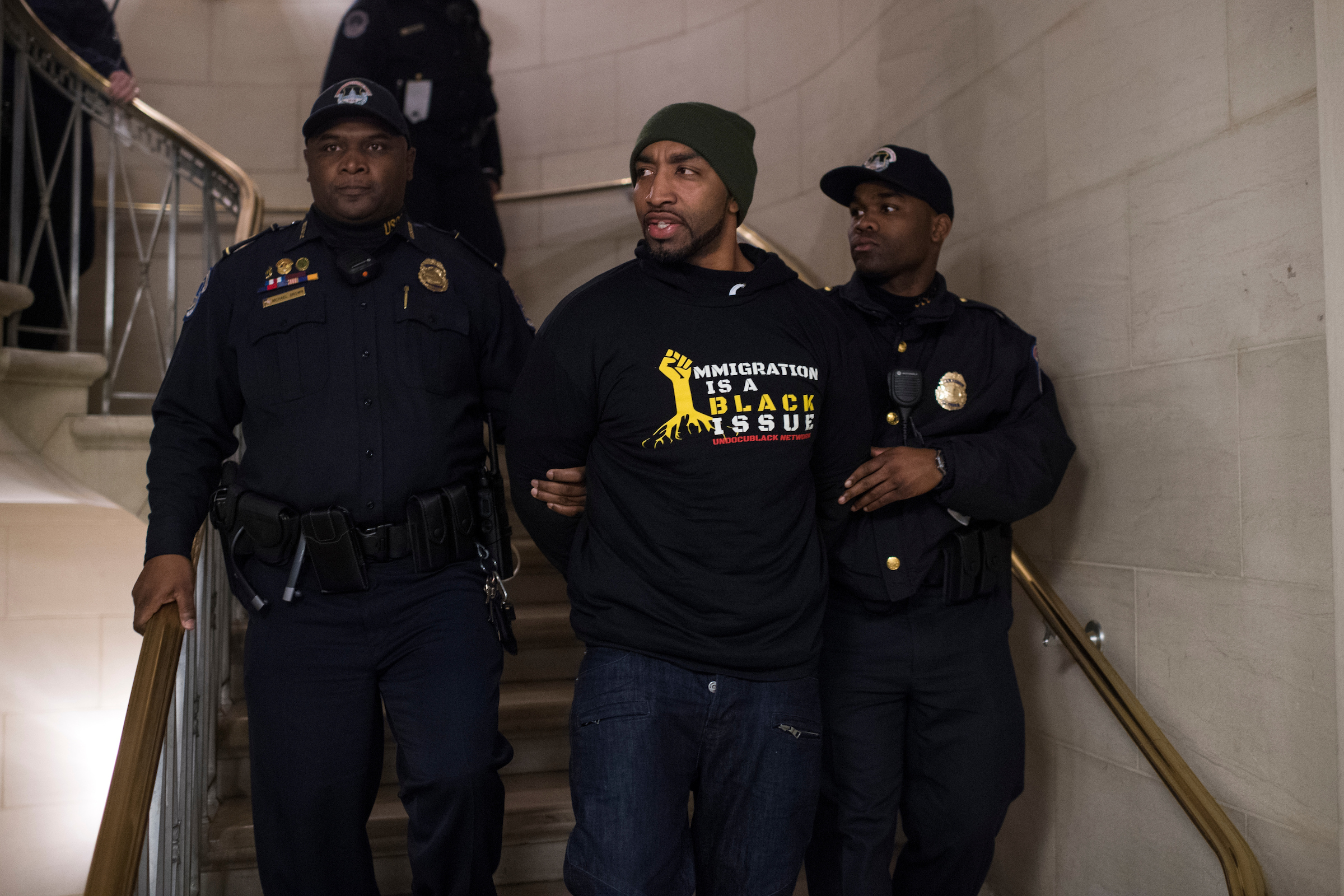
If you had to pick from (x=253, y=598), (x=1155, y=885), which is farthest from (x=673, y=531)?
(x=1155, y=885)

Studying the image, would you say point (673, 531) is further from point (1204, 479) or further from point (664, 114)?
point (1204, 479)

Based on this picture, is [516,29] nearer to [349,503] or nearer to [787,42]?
[787,42]

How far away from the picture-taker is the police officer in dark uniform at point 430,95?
357 cm

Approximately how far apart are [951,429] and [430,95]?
243 centimetres

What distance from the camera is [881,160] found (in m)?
2.20

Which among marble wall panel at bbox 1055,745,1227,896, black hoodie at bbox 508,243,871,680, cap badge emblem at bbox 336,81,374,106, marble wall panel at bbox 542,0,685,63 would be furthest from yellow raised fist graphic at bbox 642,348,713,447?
marble wall panel at bbox 542,0,685,63

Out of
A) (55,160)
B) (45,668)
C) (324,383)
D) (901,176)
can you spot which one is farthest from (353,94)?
(45,668)

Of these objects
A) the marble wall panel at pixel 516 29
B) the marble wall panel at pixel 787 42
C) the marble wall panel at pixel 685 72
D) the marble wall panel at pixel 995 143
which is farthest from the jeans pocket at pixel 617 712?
the marble wall panel at pixel 516 29

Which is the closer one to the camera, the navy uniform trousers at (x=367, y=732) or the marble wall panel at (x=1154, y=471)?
the navy uniform trousers at (x=367, y=732)

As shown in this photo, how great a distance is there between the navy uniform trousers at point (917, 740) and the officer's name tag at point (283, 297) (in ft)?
3.97

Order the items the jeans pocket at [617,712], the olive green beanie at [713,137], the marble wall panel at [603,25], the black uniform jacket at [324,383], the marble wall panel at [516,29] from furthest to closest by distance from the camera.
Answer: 1. the marble wall panel at [516,29]
2. the marble wall panel at [603,25]
3. the black uniform jacket at [324,383]
4. the olive green beanie at [713,137]
5. the jeans pocket at [617,712]

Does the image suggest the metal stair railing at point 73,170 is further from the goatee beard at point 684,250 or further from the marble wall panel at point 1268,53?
the marble wall panel at point 1268,53

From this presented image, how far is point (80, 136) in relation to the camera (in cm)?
338

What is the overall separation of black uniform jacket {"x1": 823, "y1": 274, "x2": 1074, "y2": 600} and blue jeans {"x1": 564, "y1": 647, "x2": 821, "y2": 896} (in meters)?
0.42
